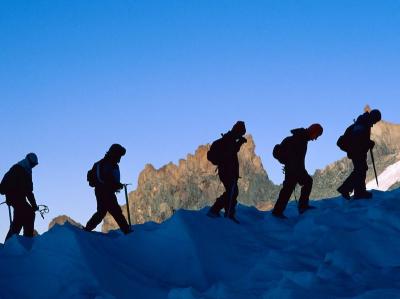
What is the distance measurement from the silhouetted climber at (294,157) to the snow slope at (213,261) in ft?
5.70

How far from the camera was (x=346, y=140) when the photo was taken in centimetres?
1434

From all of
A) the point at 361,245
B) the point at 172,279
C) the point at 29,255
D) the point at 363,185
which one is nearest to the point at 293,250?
the point at 361,245

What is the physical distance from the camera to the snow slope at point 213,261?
25.4 ft

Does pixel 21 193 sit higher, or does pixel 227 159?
pixel 227 159

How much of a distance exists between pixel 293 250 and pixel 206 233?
136 centimetres

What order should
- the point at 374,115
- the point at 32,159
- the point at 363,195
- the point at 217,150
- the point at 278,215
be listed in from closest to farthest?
the point at 217,150 < the point at 278,215 < the point at 32,159 < the point at 374,115 < the point at 363,195

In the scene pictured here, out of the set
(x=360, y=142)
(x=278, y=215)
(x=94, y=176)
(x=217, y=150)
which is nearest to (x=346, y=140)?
(x=360, y=142)

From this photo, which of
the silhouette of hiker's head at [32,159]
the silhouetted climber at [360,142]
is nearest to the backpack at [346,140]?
the silhouetted climber at [360,142]

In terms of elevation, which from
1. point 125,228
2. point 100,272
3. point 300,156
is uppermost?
point 300,156

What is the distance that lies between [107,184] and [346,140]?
5.00 meters

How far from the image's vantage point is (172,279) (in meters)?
9.09

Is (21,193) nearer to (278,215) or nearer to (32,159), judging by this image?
(32,159)

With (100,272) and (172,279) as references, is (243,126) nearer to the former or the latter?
(172,279)

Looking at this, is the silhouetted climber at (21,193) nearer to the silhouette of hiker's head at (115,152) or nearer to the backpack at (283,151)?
the silhouette of hiker's head at (115,152)
